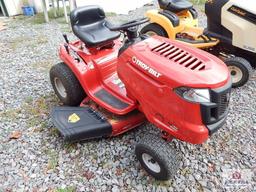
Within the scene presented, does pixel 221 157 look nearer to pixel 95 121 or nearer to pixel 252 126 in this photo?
pixel 252 126

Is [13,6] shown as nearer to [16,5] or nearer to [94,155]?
[16,5]

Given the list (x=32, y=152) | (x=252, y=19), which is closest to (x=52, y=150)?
(x=32, y=152)

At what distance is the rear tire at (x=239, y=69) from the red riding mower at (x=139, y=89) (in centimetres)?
117

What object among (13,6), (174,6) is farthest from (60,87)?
(13,6)

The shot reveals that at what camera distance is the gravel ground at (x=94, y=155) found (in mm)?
2037

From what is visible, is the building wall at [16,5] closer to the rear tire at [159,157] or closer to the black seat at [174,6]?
the black seat at [174,6]

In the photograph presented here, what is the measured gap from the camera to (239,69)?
Result: 119 inches

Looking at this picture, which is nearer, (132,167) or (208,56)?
(208,56)

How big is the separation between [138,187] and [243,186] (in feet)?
2.44

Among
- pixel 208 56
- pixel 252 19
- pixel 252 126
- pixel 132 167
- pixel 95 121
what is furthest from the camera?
pixel 252 19

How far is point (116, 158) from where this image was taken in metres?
2.22

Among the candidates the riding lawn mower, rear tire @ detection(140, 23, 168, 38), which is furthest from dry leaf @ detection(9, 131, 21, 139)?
rear tire @ detection(140, 23, 168, 38)

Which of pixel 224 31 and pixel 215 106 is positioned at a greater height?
pixel 215 106

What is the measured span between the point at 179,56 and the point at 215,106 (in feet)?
1.42
